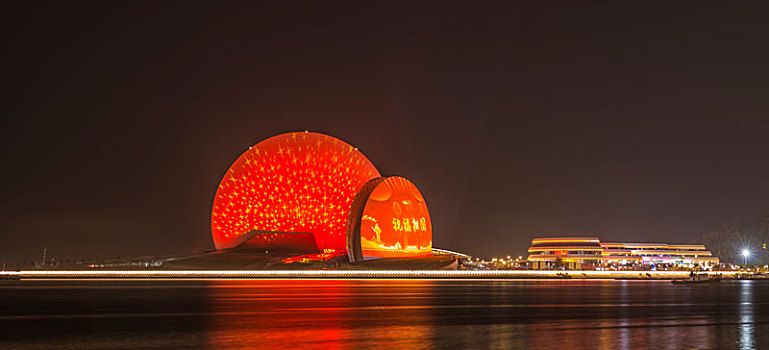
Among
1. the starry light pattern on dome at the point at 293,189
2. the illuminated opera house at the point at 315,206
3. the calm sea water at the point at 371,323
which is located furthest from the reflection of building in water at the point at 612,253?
the calm sea water at the point at 371,323

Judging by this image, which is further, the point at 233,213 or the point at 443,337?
the point at 233,213

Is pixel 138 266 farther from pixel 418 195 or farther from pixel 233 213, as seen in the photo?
pixel 418 195

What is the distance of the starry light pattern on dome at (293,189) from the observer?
54.3 meters

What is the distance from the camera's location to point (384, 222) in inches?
2050

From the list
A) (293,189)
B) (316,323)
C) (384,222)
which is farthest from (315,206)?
(316,323)

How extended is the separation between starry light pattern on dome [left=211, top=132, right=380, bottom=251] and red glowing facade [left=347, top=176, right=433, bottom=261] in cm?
281

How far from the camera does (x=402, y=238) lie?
2089 inches

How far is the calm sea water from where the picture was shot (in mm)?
11586

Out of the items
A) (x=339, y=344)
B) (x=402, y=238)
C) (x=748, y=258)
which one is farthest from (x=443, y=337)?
(x=748, y=258)

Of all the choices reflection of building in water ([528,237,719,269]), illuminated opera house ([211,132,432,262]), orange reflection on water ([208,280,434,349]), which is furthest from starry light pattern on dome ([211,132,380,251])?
reflection of building in water ([528,237,719,269])

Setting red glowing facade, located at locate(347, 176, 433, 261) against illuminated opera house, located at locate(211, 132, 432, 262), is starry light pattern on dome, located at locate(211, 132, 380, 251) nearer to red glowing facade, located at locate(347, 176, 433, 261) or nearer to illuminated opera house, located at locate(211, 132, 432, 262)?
illuminated opera house, located at locate(211, 132, 432, 262)

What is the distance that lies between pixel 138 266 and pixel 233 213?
28.5 feet

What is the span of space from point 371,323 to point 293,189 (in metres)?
40.4

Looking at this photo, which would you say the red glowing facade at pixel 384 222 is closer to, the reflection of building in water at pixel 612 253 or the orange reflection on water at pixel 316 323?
the orange reflection on water at pixel 316 323
